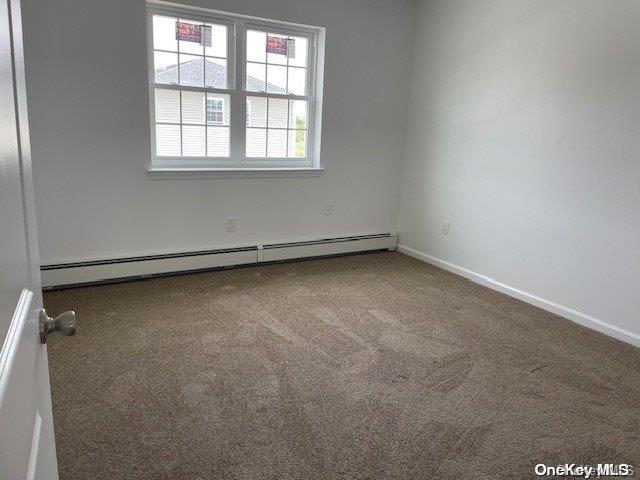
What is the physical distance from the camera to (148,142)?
372cm

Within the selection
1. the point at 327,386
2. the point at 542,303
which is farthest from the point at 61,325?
the point at 542,303

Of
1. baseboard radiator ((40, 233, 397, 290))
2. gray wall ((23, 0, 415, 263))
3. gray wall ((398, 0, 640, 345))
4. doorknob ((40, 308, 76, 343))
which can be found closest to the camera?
doorknob ((40, 308, 76, 343))

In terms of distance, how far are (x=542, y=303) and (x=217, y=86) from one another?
308cm

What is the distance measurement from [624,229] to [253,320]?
96.4 inches

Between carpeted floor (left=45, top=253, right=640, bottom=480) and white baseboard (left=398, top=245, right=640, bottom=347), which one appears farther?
white baseboard (left=398, top=245, right=640, bottom=347)

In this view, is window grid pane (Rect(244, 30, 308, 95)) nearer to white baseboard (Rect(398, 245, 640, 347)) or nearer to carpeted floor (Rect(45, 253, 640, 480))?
carpeted floor (Rect(45, 253, 640, 480))

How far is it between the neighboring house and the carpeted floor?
144 centimetres

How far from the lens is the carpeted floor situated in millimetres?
1926

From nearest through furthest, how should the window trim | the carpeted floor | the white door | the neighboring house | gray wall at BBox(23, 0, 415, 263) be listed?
the white door < the carpeted floor < gray wall at BBox(23, 0, 415, 263) < the neighboring house < the window trim

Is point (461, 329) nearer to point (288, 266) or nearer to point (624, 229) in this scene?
point (624, 229)

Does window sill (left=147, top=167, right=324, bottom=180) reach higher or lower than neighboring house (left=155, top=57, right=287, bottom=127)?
lower

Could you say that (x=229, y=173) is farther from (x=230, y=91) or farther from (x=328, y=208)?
(x=328, y=208)

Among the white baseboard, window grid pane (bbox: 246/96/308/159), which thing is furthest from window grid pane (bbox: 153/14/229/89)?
the white baseboard

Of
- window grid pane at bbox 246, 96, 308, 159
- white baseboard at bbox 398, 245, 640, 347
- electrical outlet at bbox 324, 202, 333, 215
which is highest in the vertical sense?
window grid pane at bbox 246, 96, 308, 159
